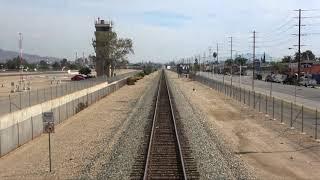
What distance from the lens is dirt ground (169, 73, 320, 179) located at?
1912 cm

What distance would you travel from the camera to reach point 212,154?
73.7 ft

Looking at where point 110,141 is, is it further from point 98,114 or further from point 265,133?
point 98,114

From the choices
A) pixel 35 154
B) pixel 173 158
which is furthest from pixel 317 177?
pixel 35 154

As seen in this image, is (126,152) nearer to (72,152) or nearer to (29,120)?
(72,152)

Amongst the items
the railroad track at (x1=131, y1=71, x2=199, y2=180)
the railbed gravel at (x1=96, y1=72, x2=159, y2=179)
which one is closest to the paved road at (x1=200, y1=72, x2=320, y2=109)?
the railbed gravel at (x1=96, y1=72, x2=159, y2=179)

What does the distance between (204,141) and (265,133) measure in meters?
Answer: 4.93

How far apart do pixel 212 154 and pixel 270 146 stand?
153 inches

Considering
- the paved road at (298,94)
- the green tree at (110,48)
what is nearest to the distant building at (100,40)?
the green tree at (110,48)

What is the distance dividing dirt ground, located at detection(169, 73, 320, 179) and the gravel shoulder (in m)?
5.81

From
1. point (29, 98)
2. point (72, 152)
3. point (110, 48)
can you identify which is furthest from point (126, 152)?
point (110, 48)

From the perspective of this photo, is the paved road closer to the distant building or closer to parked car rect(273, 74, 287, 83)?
parked car rect(273, 74, 287, 83)

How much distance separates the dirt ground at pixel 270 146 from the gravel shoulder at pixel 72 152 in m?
5.81

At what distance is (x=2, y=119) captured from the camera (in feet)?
76.8

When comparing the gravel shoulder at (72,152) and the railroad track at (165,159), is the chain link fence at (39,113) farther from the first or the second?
the railroad track at (165,159)
